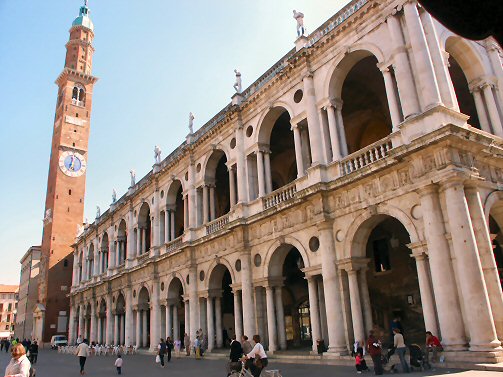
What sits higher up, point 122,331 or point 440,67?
point 440,67

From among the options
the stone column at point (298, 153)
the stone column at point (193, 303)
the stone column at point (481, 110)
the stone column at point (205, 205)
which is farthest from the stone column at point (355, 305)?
the stone column at point (205, 205)

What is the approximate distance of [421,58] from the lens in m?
15.0

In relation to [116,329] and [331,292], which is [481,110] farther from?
[116,329]

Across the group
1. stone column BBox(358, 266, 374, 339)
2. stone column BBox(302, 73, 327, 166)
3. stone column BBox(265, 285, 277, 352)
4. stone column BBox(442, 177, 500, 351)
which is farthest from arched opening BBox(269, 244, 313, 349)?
stone column BBox(442, 177, 500, 351)

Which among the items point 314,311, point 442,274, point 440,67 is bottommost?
point 314,311

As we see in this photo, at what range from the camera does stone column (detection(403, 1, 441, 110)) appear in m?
14.4

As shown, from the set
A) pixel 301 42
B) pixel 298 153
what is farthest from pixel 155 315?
pixel 301 42

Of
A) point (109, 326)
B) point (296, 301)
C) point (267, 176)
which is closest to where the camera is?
point (267, 176)

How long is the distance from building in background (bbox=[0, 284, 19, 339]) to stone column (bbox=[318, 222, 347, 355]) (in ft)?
366

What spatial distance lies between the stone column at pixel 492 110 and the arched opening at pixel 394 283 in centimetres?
533

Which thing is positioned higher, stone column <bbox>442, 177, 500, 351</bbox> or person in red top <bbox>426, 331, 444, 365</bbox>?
stone column <bbox>442, 177, 500, 351</bbox>

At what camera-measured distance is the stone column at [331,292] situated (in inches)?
640

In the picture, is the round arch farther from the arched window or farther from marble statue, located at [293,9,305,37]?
the arched window

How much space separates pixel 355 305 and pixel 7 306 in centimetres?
11542
